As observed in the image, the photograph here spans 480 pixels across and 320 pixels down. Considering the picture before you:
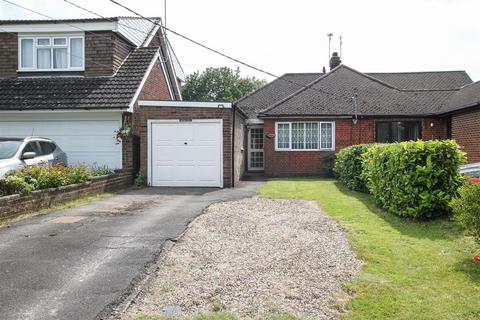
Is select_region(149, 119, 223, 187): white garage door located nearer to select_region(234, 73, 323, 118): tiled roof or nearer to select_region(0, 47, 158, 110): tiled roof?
select_region(0, 47, 158, 110): tiled roof

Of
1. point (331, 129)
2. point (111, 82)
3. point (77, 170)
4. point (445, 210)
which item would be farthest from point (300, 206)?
point (331, 129)

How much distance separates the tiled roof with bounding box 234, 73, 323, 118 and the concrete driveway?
1417 centimetres

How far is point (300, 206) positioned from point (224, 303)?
6503mm

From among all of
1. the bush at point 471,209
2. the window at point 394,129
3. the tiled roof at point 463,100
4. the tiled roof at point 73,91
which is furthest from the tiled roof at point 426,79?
the bush at point 471,209

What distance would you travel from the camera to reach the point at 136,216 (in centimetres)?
919

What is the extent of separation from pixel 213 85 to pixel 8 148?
52.6 meters

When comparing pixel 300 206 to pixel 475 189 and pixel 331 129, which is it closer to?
pixel 475 189

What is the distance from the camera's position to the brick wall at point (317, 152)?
20875 mm

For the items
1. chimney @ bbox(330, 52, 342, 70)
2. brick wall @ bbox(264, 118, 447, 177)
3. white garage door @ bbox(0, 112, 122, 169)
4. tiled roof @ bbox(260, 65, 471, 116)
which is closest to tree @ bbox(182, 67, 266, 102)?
chimney @ bbox(330, 52, 342, 70)

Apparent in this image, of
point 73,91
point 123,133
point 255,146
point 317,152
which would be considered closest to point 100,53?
point 73,91

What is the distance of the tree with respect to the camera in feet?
206

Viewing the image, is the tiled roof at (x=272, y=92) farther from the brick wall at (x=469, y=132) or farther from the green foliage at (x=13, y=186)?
the green foliage at (x=13, y=186)

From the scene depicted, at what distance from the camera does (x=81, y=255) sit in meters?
6.10

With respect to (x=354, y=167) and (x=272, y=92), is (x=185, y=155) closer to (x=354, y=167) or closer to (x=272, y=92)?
(x=354, y=167)
